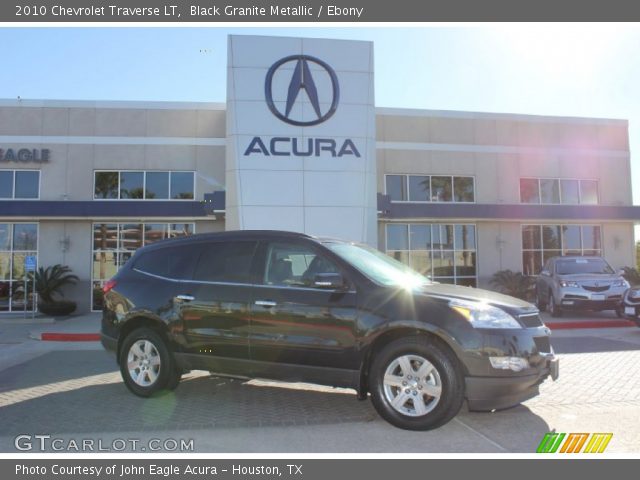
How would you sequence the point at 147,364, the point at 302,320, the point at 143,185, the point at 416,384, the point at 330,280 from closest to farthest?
the point at 416,384 < the point at 330,280 < the point at 302,320 < the point at 147,364 < the point at 143,185

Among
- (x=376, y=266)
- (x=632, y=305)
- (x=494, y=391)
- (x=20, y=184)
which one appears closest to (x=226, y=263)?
(x=376, y=266)

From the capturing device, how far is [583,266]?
47.8ft

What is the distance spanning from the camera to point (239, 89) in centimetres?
1580

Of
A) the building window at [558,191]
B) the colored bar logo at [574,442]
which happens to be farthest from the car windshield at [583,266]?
the colored bar logo at [574,442]

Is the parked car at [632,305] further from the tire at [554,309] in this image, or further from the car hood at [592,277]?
the tire at [554,309]

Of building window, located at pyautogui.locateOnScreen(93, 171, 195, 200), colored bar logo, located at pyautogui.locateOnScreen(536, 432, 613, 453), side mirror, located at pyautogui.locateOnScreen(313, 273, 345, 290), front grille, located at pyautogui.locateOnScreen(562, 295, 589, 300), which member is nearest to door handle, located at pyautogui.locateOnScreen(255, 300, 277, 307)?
side mirror, located at pyautogui.locateOnScreen(313, 273, 345, 290)

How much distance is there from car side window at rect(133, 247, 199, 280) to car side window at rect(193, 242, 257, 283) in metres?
0.14

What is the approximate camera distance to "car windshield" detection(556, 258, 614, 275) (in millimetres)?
14375

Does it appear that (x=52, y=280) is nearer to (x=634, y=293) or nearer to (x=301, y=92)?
(x=301, y=92)

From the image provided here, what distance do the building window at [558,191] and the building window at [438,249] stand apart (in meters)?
2.94

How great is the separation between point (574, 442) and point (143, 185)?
1791 cm

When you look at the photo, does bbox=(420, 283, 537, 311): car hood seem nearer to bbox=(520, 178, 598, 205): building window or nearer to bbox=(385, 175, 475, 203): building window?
bbox=(385, 175, 475, 203): building window

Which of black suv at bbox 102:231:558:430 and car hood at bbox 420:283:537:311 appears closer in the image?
black suv at bbox 102:231:558:430

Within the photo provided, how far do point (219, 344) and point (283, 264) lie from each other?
1.07 meters
